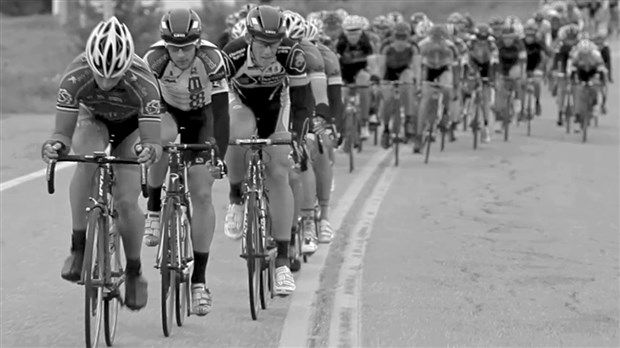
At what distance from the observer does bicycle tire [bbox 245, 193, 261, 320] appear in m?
9.04

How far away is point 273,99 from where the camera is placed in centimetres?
1009

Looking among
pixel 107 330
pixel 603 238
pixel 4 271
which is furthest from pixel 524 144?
pixel 107 330

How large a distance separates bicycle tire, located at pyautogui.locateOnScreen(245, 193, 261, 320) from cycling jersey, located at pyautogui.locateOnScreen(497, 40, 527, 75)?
17.5 meters

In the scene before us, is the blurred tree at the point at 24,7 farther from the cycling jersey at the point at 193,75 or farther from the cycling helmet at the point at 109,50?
the cycling helmet at the point at 109,50

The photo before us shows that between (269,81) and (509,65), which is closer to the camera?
(269,81)

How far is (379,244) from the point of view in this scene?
12914 mm

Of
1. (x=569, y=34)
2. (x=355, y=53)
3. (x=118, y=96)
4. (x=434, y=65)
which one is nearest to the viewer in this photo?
(x=118, y=96)

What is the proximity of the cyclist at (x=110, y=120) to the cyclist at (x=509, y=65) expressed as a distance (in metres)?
18.1

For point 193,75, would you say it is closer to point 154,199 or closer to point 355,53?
point 154,199

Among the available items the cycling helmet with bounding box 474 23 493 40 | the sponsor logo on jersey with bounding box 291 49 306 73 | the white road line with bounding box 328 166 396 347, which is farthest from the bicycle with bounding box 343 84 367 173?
the sponsor logo on jersey with bounding box 291 49 306 73

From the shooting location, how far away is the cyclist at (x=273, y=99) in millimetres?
9648

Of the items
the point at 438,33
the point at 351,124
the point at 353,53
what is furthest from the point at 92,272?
the point at 438,33

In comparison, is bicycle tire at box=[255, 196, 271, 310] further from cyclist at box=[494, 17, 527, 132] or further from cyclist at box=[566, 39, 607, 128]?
cyclist at box=[566, 39, 607, 128]

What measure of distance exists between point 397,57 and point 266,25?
11373mm
